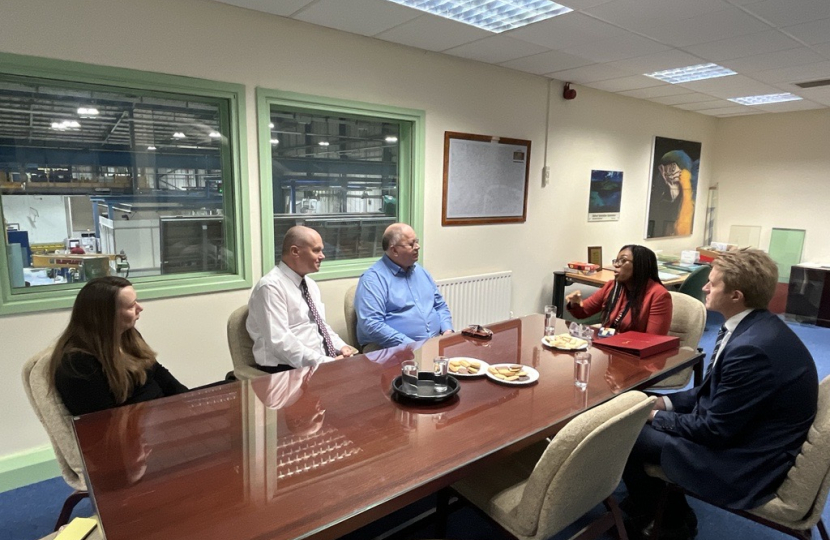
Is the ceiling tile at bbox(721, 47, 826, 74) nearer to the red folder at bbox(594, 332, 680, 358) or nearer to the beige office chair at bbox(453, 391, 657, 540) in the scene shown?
the red folder at bbox(594, 332, 680, 358)

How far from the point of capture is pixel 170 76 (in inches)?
99.9

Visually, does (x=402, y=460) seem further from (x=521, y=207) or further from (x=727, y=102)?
(x=727, y=102)

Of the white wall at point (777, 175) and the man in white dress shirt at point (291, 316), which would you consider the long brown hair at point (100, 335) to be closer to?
the man in white dress shirt at point (291, 316)

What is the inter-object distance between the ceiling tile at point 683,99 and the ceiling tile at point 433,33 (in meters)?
2.80

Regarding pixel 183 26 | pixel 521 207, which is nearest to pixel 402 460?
pixel 183 26

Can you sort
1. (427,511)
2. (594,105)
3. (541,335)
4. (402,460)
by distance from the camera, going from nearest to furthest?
(402,460)
(427,511)
(541,335)
(594,105)

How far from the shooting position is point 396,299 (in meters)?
2.87

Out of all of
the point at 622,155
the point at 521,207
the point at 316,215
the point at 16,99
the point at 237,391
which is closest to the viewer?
the point at 237,391

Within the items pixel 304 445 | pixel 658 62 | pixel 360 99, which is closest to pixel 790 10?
pixel 658 62

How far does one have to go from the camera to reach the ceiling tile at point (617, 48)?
10.4 feet

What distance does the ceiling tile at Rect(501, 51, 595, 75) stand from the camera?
3568 mm

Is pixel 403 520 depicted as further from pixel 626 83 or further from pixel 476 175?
pixel 626 83

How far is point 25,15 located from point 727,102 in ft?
19.2

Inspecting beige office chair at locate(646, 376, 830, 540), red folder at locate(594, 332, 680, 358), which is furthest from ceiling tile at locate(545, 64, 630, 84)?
beige office chair at locate(646, 376, 830, 540)
